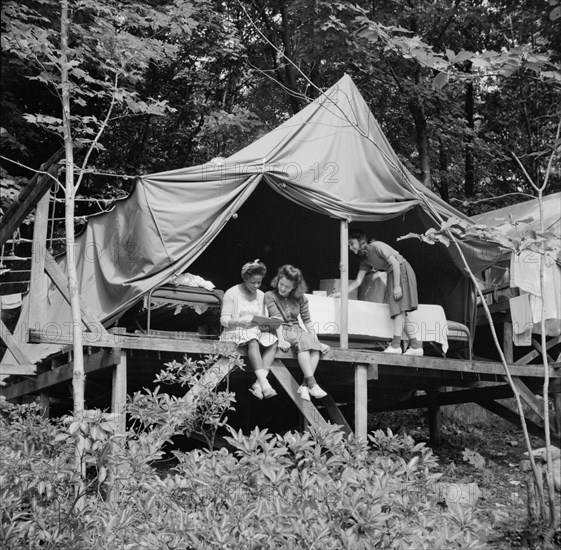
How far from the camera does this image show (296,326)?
8328 millimetres

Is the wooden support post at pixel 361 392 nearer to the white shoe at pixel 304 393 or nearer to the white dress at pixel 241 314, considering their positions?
the white shoe at pixel 304 393

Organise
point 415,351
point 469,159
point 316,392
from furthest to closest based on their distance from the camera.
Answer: point 469,159 → point 415,351 → point 316,392

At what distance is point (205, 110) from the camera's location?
16.4m

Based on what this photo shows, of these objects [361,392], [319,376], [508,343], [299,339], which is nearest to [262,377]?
[299,339]

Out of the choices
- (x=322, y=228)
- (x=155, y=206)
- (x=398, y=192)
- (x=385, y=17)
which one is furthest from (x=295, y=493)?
(x=385, y=17)

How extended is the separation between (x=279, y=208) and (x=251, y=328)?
3.13m

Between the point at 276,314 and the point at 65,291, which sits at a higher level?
the point at 65,291

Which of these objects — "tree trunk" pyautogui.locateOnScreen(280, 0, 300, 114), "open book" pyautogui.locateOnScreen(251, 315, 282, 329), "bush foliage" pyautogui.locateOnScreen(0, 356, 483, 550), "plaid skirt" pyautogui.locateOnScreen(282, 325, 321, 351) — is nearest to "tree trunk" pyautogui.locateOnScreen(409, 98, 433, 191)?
"tree trunk" pyautogui.locateOnScreen(280, 0, 300, 114)

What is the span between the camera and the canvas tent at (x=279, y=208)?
816 cm

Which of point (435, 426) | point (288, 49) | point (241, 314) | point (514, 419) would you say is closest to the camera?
point (241, 314)

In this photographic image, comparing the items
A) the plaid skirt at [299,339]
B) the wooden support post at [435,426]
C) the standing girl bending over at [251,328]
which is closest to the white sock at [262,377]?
the standing girl bending over at [251,328]

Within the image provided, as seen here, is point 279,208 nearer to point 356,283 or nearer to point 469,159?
point 356,283

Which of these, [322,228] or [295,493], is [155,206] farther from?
[295,493]

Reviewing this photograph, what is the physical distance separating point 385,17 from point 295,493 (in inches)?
492
